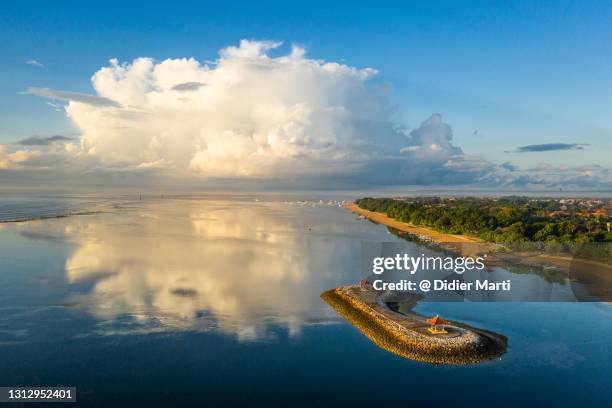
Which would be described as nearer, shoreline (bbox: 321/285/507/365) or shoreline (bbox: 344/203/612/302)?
shoreline (bbox: 321/285/507/365)

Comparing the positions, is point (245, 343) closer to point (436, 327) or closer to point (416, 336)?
point (416, 336)

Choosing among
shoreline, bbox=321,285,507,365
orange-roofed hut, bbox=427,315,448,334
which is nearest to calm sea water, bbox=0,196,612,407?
shoreline, bbox=321,285,507,365

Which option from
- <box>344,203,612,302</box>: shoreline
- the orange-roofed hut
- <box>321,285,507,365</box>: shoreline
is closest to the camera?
<box>321,285,507,365</box>: shoreline

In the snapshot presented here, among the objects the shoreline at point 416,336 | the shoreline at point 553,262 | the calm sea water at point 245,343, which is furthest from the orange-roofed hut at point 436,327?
the shoreline at point 553,262

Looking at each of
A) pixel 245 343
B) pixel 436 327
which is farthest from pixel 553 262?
pixel 245 343

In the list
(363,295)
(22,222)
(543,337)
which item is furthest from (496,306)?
(22,222)

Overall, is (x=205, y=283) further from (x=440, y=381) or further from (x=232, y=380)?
(x=440, y=381)

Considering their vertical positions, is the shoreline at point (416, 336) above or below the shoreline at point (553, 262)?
below

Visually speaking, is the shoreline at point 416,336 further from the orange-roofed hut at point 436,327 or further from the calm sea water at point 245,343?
the calm sea water at point 245,343

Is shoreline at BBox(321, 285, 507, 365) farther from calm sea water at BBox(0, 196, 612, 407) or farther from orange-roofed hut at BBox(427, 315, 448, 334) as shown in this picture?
calm sea water at BBox(0, 196, 612, 407)
